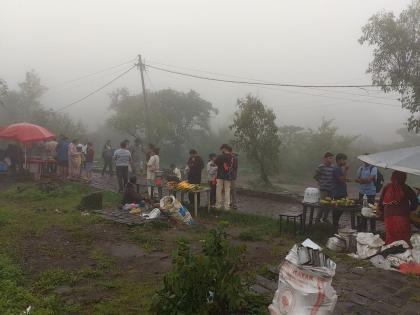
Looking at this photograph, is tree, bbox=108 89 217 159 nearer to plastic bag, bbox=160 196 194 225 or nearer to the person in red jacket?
plastic bag, bbox=160 196 194 225

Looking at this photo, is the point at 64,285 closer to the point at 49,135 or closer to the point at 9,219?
the point at 9,219

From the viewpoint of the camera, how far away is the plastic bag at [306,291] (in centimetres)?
383

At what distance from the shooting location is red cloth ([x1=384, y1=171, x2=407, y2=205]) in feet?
24.7

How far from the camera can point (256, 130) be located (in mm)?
19609

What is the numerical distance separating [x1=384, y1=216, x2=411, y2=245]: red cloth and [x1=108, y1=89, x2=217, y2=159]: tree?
970 inches

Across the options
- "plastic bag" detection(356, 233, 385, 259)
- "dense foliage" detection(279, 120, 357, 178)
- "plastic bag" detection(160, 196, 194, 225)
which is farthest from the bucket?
"dense foliage" detection(279, 120, 357, 178)

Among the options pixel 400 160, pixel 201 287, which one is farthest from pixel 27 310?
pixel 400 160

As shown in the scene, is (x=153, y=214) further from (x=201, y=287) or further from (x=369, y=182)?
(x=201, y=287)

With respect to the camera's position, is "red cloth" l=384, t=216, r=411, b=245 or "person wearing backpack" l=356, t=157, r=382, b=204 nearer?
"red cloth" l=384, t=216, r=411, b=245

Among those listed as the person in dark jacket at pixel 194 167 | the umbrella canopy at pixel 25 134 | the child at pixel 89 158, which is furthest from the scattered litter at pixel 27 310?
the child at pixel 89 158

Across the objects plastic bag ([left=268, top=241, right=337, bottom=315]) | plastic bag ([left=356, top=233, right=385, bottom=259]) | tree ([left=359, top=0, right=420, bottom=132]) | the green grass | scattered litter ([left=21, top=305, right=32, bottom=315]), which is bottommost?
the green grass

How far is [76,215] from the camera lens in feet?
36.6

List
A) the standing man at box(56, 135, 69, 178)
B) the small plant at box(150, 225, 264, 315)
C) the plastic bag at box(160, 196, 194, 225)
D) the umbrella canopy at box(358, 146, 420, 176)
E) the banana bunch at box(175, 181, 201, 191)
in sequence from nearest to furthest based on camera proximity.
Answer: the small plant at box(150, 225, 264, 315) → the umbrella canopy at box(358, 146, 420, 176) → the plastic bag at box(160, 196, 194, 225) → the banana bunch at box(175, 181, 201, 191) → the standing man at box(56, 135, 69, 178)

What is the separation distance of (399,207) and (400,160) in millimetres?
1055
